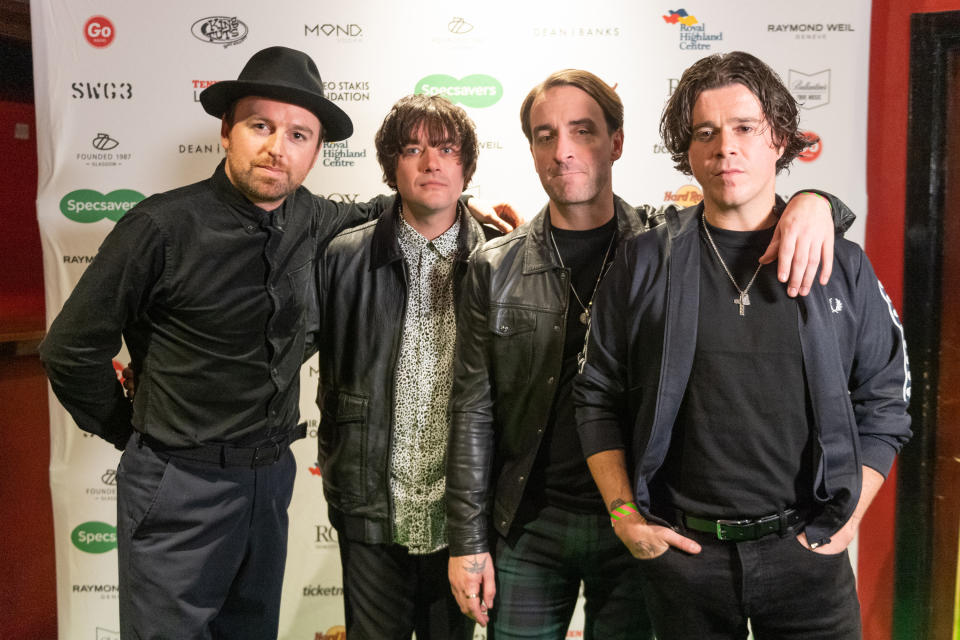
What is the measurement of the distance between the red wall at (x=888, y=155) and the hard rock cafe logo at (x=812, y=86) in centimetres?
19

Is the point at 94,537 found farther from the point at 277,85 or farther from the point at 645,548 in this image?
the point at 645,548

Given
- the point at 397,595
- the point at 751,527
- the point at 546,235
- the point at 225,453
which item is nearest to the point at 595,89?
the point at 546,235

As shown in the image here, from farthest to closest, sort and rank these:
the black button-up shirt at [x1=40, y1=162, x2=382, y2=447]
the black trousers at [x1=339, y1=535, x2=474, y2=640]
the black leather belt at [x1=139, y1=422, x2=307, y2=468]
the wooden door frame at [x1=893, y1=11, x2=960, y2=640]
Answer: the wooden door frame at [x1=893, y1=11, x2=960, y2=640] → the black trousers at [x1=339, y1=535, x2=474, y2=640] → the black leather belt at [x1=139, y1=422, x2=307, y2=468] → the black button-up shirt at [x1=40, y1=162, x2=382, y2=447]

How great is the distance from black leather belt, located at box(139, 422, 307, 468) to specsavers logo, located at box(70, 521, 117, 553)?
1.36m

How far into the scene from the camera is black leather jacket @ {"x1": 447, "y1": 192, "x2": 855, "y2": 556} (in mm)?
1797

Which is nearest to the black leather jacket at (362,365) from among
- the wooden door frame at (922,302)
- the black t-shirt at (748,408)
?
the black t-shirt at (748,408)

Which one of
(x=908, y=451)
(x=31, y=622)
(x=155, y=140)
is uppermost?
(x=155, y=140)

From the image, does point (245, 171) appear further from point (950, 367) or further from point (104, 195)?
point (950, 367)

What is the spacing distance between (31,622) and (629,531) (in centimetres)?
329

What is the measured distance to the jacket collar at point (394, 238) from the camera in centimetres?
197

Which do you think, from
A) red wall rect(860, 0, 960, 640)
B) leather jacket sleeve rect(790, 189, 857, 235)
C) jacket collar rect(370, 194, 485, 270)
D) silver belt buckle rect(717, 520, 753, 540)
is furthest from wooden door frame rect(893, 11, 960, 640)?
jacket collar rect(370, 194, 485, 270)

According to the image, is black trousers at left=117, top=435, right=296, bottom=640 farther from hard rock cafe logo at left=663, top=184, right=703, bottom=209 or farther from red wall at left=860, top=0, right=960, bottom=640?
red wall at left=860, top=0, right=960, bottom=640

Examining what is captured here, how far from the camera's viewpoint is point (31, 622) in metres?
3.25

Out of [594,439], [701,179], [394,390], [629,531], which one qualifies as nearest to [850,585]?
[629,531]
